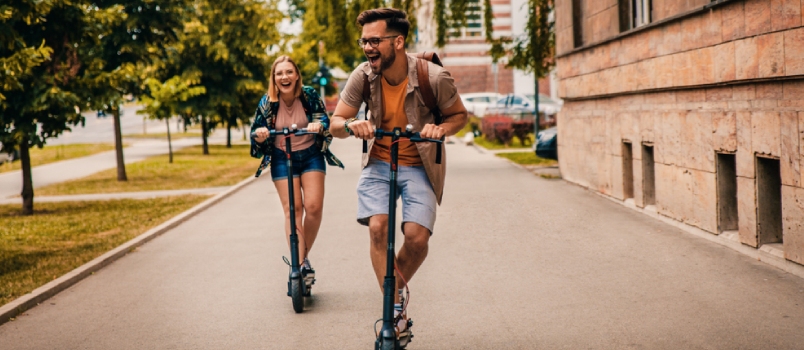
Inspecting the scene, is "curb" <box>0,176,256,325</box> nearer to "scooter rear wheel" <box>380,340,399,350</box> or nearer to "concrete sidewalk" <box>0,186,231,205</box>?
"scooter rear wheel" <box>380,340,399,350</box>

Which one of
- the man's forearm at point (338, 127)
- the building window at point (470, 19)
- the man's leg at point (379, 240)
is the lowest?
the man's leg at point (379, 240)

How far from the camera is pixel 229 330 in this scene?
610cm

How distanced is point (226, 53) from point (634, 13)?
840 inches

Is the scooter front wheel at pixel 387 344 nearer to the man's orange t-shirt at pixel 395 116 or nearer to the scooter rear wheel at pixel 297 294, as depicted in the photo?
the man's orange t-shirt at pixel 395 116

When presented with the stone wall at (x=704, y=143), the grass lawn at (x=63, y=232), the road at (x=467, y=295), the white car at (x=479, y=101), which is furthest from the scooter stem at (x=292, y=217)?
the white car at (x=479, y=101)

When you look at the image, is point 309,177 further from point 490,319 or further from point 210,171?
point 210,171

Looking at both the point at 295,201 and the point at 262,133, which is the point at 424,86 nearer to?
the point at 262,133

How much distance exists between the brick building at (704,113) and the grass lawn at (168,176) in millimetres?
8581

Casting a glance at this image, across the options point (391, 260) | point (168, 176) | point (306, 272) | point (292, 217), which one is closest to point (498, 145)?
point (168, 176)

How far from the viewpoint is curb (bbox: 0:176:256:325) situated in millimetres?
7038

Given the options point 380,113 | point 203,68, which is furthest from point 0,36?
point 203,68

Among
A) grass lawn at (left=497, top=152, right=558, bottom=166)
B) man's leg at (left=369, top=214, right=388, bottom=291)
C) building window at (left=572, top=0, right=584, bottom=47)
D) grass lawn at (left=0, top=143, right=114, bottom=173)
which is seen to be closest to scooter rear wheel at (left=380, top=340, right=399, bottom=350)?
man's leg at (left=369, top=214, right=388, bottom=291)

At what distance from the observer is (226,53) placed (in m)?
32.0

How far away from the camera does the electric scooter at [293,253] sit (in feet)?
21.2
